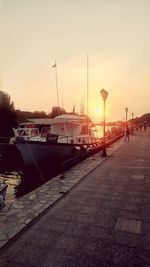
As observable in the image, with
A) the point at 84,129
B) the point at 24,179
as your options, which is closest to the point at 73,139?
the point at 84,129

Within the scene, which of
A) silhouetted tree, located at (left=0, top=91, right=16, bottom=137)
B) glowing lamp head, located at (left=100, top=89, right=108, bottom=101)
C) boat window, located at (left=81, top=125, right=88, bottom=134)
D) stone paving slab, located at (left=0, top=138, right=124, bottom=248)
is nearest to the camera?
stone paving slab, located at (left=0, top=138, right=124, bottom=248)

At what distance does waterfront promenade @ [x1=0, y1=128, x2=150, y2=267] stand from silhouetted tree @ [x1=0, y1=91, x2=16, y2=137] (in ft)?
131

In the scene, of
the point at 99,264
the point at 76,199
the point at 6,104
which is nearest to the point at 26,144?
the point at 76,199

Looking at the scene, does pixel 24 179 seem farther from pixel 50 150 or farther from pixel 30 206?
pixel 30 206

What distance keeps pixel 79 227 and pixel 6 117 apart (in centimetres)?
4552

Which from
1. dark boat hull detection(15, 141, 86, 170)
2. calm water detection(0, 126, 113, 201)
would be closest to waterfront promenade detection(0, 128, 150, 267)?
calm water detection(0, 126, 113, 201)

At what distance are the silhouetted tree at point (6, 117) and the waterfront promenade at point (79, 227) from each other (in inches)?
1576

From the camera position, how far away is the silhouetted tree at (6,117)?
47031 millimetres

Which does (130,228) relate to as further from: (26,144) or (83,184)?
(26,144)

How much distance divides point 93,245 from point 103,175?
624 cm

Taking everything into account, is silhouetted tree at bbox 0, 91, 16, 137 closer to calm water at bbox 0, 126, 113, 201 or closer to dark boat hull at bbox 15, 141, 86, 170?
calm water at bbox 0, 126, 113, 201

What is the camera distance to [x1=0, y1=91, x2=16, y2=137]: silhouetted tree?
47031 mm

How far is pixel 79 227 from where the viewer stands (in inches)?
214

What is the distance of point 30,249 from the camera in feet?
14.9
